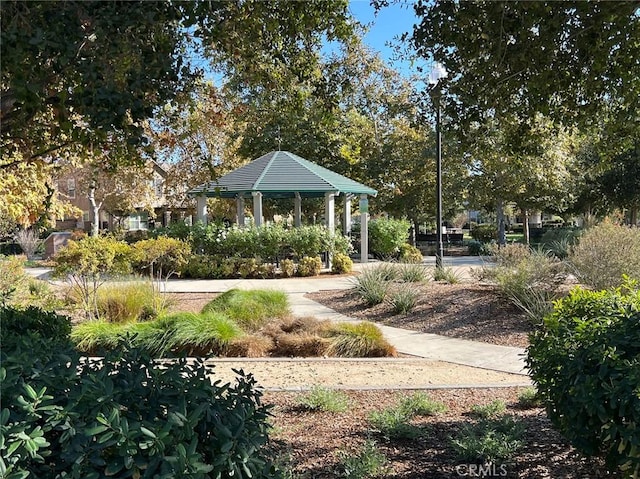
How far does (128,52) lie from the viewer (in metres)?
2.85

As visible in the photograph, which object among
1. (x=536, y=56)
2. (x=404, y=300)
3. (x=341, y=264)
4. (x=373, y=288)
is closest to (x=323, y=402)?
(x=536, y=56)

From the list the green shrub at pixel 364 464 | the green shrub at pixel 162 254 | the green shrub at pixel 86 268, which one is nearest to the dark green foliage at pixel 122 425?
the green shrub at pixel 364 464

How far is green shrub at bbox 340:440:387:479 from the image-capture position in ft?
12.1

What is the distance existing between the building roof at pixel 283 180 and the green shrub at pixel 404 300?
9818 mm

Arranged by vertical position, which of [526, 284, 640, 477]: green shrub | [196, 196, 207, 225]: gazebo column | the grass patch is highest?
[196, 196, 207, 225]: gazebo column

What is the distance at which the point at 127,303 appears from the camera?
32.1 feet

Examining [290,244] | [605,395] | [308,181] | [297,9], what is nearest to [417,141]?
[308,181]

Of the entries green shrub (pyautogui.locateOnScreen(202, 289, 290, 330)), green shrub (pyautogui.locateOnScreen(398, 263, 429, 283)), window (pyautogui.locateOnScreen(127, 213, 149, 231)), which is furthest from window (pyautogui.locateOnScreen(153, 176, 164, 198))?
green shrub (pyautogui.locateOnScreen(202, 289, 290, 330))

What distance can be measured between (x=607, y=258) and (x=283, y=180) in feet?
43.1

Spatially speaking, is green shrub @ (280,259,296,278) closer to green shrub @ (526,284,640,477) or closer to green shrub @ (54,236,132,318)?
green shrub @ (54,236,132,318)

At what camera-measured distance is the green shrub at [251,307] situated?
29.9 feet

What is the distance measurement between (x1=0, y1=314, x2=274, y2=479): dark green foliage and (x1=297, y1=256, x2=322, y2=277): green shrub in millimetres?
16328

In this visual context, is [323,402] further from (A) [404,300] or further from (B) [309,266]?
(B) [309,266]

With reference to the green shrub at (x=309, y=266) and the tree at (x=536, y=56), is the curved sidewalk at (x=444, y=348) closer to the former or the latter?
the tree at (x=536, y=56)
